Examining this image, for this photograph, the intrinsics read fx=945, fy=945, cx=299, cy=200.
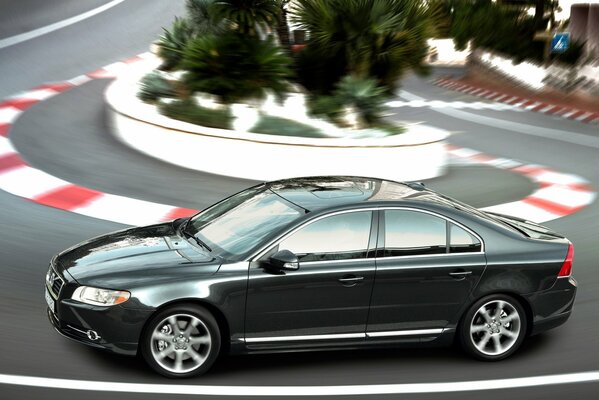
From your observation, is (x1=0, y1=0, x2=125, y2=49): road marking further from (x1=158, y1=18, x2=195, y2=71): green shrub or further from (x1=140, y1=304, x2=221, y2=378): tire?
(x1=140, y1=304, x2=221, y2=378): tire

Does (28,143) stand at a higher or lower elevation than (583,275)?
lower

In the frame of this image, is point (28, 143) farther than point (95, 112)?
No

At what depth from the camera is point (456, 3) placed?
4266 cm

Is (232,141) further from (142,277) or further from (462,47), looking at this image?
(462,47)

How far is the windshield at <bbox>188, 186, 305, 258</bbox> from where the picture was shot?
287 inches

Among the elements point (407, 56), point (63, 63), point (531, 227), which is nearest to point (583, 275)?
point (531, 227)

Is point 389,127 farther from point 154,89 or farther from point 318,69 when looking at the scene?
point 154,89

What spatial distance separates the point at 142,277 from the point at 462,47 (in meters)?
37.7

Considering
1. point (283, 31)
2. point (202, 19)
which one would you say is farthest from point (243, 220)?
point (202, 19)

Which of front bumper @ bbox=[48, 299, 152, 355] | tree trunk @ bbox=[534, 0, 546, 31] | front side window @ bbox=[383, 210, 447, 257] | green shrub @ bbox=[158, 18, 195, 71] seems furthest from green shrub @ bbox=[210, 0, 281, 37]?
tree trunk @ bbox=[534, 0, 546, 31]

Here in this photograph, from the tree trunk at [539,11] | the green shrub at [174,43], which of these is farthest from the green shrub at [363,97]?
the tree trunk at [539,11]

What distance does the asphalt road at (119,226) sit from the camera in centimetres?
706

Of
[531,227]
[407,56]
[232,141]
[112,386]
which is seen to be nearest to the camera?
[112,386]

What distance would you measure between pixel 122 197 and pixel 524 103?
22.4m
